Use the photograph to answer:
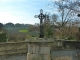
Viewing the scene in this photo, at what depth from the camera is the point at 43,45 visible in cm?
439

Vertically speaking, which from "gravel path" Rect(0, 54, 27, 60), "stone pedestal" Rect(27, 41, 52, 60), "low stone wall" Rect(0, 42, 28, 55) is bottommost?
"gravel path" Rect(0, 54, 27, 60)

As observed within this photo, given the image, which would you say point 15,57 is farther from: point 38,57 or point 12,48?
point 38,57

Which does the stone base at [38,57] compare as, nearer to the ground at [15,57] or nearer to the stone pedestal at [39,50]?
the stone pedestal at [39,50]

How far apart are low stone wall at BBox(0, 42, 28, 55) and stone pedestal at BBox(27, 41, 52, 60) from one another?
3.34 metres

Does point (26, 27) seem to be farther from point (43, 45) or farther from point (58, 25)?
point (43, 45)

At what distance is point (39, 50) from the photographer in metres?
4.39

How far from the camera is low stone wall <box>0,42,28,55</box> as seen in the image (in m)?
7.53

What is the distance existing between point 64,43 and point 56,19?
49.0 feet

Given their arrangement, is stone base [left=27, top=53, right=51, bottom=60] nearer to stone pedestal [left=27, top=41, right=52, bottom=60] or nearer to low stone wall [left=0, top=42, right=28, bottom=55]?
stone pedestal [left=27, top=41, right=52, bottom=60]

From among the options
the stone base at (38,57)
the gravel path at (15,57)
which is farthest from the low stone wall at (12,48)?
the stone base at (38,57)

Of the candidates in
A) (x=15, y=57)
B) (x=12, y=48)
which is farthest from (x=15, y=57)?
(x=12, y=48)

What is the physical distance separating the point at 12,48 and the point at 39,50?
11.8 feet

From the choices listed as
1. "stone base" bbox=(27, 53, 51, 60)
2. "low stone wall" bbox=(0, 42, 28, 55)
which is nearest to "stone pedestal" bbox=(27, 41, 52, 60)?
"stone base" bbox=(27, 53, 51, 60)

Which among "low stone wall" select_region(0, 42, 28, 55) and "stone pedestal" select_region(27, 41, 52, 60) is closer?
"stone pedestal" select_region(27, 41, 52, 60)
